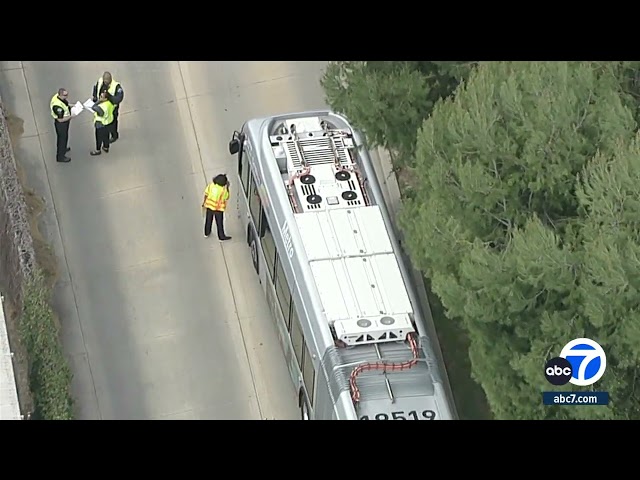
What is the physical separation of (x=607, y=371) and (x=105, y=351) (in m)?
8.02

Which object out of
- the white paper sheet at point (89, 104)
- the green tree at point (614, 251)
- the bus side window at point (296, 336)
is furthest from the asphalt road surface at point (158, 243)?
the green tree at point (614, 251)

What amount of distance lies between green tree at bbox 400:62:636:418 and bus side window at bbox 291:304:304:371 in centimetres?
253

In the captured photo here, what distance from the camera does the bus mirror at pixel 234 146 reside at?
759 inches

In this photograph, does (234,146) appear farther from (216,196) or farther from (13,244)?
(13,244)

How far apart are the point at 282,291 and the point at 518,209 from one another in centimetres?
442

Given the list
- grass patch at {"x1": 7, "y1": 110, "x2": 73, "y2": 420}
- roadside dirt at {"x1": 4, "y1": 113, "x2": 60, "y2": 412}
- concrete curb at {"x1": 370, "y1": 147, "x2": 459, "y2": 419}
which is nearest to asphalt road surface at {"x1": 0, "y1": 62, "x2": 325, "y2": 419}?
roadside dirt at {"x1": 4, "y1": 113, "x2": 60, "y2": 412}

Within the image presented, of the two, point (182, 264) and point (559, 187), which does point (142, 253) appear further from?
point (559, 187)

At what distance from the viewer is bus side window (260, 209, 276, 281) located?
17.7 m

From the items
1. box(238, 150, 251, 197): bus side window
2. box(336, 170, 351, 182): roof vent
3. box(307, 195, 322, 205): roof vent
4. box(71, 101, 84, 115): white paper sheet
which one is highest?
box(71, 101, 84, 115): white paper sheet

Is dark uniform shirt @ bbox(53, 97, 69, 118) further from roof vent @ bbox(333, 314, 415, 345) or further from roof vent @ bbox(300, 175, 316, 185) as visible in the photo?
roof vent @ bbox(333, 314, 415, 345)

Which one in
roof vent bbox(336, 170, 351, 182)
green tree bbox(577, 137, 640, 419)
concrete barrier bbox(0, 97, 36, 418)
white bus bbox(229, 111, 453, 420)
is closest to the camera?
green tree bbox(577, 137, 640, 419)

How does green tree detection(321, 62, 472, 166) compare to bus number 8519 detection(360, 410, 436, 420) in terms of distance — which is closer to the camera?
bus number 8519 detection(360, 410, 436, 420)

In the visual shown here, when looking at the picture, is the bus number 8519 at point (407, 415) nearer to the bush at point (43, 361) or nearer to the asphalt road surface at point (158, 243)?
the asphalt road surface at point (158, 243)

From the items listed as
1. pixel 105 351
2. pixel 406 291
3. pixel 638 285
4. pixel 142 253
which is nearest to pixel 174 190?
pixel 142 253
